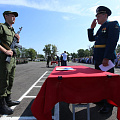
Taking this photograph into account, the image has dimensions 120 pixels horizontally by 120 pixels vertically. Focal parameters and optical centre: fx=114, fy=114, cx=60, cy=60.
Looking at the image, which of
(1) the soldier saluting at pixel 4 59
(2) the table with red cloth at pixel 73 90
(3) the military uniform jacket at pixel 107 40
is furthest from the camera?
(1) the soldier saluting at pixel 4 59

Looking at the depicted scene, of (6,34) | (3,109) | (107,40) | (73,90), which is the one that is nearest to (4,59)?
(6,34)

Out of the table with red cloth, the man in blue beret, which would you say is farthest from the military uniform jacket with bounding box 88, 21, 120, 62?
the table with red cloth

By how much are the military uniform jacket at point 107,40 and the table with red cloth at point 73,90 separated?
76 centimetres

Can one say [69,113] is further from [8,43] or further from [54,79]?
[8,43]

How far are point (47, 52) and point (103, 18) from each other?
75.8m

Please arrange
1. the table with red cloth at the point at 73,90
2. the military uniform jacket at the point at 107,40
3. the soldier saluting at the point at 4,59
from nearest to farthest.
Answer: the table with red cloth at the point at 73,90 < the military uniform jacket at the point at 107,40 < the soldier saluting at the point at 4,59

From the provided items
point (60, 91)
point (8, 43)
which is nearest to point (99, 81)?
point (60, 91)

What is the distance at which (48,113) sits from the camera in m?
1.53

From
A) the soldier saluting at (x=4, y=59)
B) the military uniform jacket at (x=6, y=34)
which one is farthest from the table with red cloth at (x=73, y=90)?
the military uniform jacket at (x=6, y=34)

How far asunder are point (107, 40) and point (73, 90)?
4.30 ft

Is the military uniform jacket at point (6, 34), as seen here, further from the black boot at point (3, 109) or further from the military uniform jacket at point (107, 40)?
the military uniform jacket at point (107, 40)

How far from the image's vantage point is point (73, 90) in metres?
1.50

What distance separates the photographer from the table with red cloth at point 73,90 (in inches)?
56.6

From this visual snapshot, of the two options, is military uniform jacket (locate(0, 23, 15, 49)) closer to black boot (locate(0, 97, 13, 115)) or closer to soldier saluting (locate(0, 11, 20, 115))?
soldier saluting (locate(0, 11, 20, 115))
